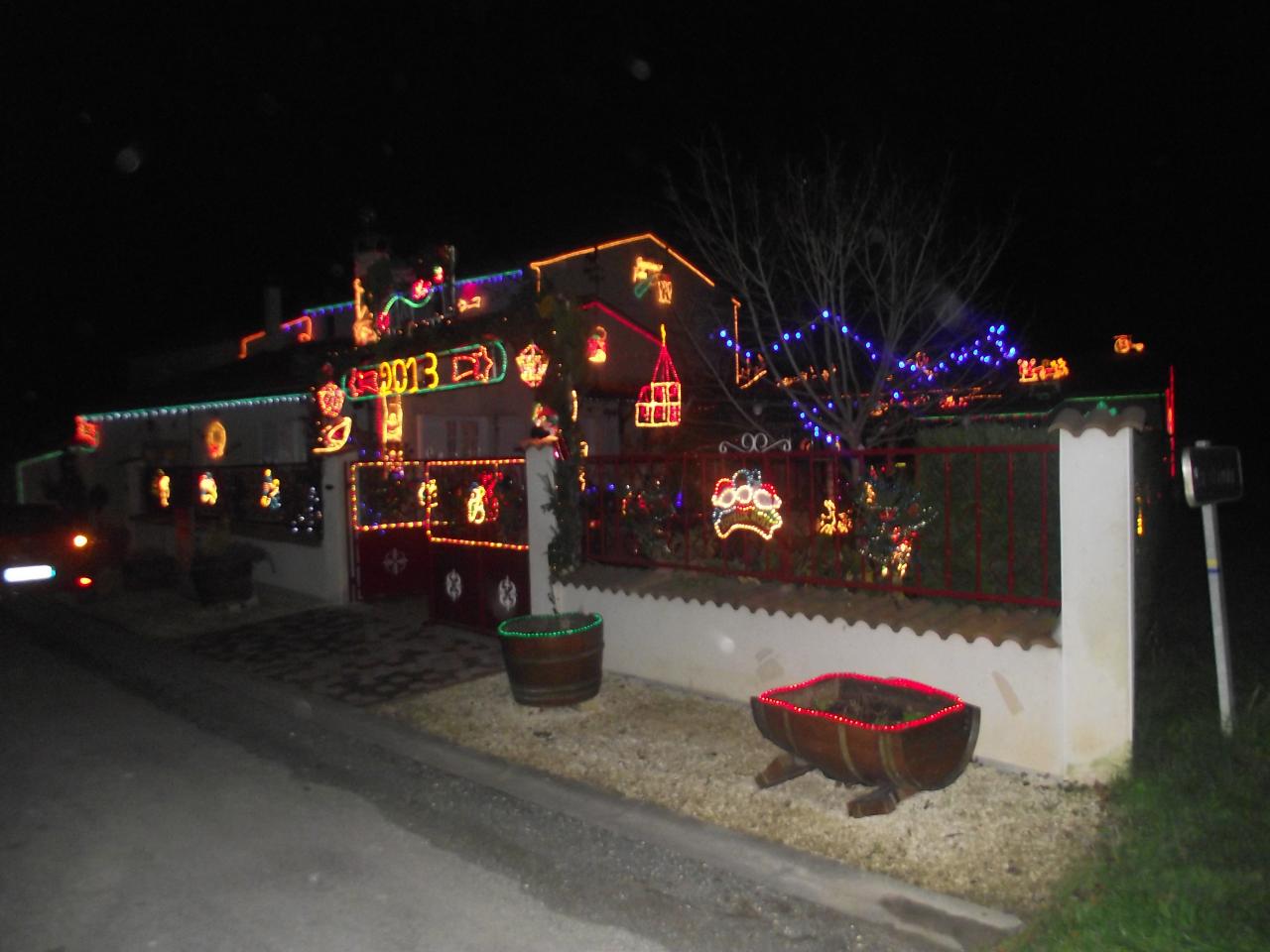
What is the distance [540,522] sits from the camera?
856 centimetres

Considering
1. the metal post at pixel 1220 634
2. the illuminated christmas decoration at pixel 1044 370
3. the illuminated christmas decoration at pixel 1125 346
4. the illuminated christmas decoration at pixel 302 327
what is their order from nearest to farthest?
the metal post at pixel 1220 634
the illuminated christmas decoration at pixel 1044 370
the illuminated christmas decoration at pixel 302 327
the illuminated christmas decoration at pixel 1125 346

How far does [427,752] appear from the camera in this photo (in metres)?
6.30

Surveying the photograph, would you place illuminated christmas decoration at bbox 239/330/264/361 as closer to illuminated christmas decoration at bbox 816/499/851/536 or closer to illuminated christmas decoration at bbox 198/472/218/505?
illuminated christmas decoration at bbox 198/472/218/505

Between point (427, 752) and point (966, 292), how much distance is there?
9.06 m

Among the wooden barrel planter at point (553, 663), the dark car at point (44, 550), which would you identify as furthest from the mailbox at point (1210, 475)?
the dark car at point (44, 550)

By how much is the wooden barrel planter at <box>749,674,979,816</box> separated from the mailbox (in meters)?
1.77

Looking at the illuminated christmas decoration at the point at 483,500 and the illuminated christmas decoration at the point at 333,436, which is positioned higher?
the illuminated christmas decoration at the point at 333,436

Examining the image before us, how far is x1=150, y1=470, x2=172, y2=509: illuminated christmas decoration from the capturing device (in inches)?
651

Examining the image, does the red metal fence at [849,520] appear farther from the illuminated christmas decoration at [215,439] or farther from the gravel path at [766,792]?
the illuminated christmas decoration at [215,439]

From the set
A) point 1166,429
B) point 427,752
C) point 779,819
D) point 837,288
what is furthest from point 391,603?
point 1166,429

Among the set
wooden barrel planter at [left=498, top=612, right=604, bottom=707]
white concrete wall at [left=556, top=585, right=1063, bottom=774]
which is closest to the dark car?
white concrete wall at [left=556, top=585, right=1063, bottom=774]

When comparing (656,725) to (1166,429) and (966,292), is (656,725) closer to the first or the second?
(966,292)

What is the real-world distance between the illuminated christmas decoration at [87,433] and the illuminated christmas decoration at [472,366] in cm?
1531

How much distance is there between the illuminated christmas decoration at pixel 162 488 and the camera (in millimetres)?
16547
